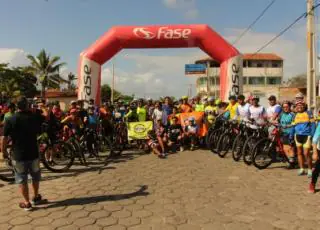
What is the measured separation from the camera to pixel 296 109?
769 cm

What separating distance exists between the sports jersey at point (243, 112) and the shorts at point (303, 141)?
1946 mm

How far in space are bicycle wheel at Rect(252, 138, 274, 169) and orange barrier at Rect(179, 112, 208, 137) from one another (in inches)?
146

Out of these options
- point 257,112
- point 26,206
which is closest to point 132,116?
point 257,112

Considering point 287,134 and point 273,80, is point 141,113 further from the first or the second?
point 273,80

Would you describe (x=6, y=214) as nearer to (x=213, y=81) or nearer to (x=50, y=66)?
(x=50, y=66)

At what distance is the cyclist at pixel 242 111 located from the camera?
9.52m

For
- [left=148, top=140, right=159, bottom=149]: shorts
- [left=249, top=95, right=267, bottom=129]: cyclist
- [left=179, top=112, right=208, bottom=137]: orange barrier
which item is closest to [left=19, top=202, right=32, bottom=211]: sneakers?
[left=148, top=140, right=159, bottom=149]: shorts

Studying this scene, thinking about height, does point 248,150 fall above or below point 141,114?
below

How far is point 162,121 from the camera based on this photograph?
36.7 feet

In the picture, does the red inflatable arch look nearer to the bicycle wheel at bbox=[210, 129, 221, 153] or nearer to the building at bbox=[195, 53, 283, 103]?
the bicycle wheel at bbox=[210, 129, 221, 153]

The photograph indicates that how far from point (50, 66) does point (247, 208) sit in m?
43.9

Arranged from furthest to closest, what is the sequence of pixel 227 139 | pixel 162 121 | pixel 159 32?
pixel 159 32 < pixel 162 121 < pixel 227 139

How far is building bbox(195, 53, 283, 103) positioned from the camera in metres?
60.8

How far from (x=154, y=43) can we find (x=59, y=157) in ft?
23.4
